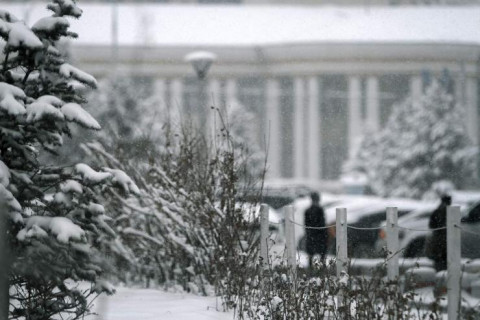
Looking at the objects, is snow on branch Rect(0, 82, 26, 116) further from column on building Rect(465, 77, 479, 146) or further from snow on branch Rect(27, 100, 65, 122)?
column on building Rect(465, 77, 479, 146)

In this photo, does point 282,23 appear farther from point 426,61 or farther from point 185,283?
point 185,283

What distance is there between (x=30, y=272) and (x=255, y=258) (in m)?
4.23

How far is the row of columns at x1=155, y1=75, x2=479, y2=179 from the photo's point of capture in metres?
66.2

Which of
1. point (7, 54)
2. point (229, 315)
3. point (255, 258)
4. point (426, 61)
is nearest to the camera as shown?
point (7, 54)

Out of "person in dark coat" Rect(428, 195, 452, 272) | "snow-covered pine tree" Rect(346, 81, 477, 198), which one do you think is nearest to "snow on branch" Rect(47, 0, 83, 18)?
"person in dark coat" Rect(428, 195, 452, 272)

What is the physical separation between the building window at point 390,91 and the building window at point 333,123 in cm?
282

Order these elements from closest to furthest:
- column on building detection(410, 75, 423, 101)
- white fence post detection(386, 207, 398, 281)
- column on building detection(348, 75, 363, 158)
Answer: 1. white fence post detection(386, 207, 398, 281)
2. column on building detection(410, 75, 423, 101)
3. column on building detection(348, 75, 363, 158)

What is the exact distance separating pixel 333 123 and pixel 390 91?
530cm

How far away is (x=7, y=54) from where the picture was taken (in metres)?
6.54

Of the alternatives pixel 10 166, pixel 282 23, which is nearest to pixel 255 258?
pixel 10 166

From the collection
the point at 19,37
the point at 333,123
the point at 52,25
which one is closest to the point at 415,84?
the point at 333,123

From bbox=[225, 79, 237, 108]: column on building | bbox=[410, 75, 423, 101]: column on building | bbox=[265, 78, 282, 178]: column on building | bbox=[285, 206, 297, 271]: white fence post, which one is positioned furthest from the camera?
bbox=[265, 78, 282, 178]: column on building

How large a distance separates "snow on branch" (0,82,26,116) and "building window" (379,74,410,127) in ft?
202

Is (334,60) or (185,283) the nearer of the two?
(185,283)
